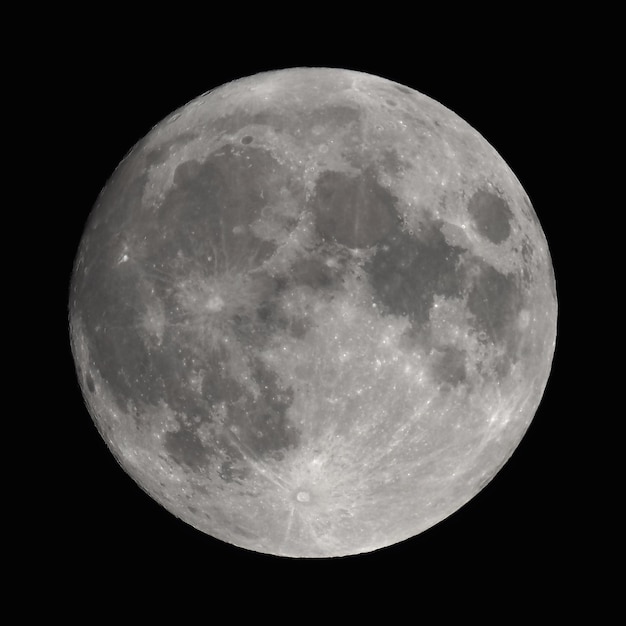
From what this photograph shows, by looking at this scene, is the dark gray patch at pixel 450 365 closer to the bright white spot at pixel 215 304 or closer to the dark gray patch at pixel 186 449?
the bright white spot at pixel 215 304

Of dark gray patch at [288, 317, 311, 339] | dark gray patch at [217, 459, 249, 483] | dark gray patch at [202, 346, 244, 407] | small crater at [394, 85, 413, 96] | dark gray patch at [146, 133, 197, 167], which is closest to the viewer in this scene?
dark gray patch at [288, 317, 311, 339]

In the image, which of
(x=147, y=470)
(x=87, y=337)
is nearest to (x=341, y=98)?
(x=87, y=337)

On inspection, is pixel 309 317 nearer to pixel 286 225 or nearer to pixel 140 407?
pixel 286 225

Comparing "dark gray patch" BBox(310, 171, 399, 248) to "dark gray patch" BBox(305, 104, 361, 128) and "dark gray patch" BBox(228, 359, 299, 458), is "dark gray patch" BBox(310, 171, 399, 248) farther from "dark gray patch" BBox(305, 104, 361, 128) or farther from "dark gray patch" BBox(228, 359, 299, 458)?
"dark gray patch" BBox(228, 359, 299, 458)

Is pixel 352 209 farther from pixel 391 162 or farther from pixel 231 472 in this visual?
pixel 231 472

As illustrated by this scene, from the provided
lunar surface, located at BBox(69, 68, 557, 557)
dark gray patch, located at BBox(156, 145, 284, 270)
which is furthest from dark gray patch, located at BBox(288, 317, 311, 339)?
dark gray patch, located at BBox(156, 145, 284, 270)

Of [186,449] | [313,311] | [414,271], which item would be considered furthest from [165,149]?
[186,449]
